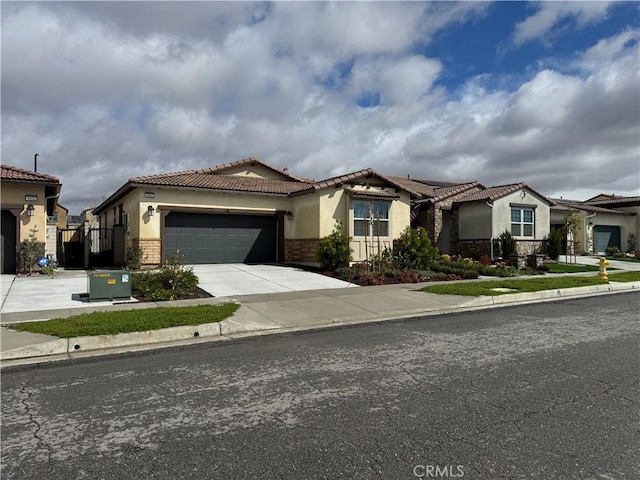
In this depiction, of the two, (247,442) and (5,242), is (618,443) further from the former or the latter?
(5,242)

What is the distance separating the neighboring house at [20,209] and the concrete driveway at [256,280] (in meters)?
5.96

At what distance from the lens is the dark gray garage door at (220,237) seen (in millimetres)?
19078

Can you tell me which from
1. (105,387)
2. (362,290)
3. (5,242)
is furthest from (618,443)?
(5,242)

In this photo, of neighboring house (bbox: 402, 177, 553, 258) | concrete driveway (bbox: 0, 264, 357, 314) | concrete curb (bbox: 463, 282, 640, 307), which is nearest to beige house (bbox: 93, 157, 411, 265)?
concrete driveway (bbox: 0, 264, 357, 314)

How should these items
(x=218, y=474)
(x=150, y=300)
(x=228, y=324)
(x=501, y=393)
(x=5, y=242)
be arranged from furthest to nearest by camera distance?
1. (x=5, y=242)
2. (x=150, y=300)
3. (x=228, y=324)
4. (x=501, y=393)
5. (x=218, y=474)

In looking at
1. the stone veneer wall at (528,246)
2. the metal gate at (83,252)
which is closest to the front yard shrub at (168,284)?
the metal gate at (83,252)

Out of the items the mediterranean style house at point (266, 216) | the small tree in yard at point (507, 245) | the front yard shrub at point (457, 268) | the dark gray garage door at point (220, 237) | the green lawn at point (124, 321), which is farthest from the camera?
the small tree in yard at point (507, 245)

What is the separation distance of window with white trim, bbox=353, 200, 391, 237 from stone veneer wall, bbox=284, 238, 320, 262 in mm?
1837

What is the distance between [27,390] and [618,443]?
5.81 m

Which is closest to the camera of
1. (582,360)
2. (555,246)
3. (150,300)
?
(582,360)

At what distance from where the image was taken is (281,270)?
58.7 ft

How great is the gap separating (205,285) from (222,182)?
825cm

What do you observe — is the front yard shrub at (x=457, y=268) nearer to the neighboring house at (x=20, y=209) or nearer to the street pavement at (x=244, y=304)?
the street pavement at (x=244, y=304)

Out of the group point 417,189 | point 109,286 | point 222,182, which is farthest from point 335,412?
point 417,189
